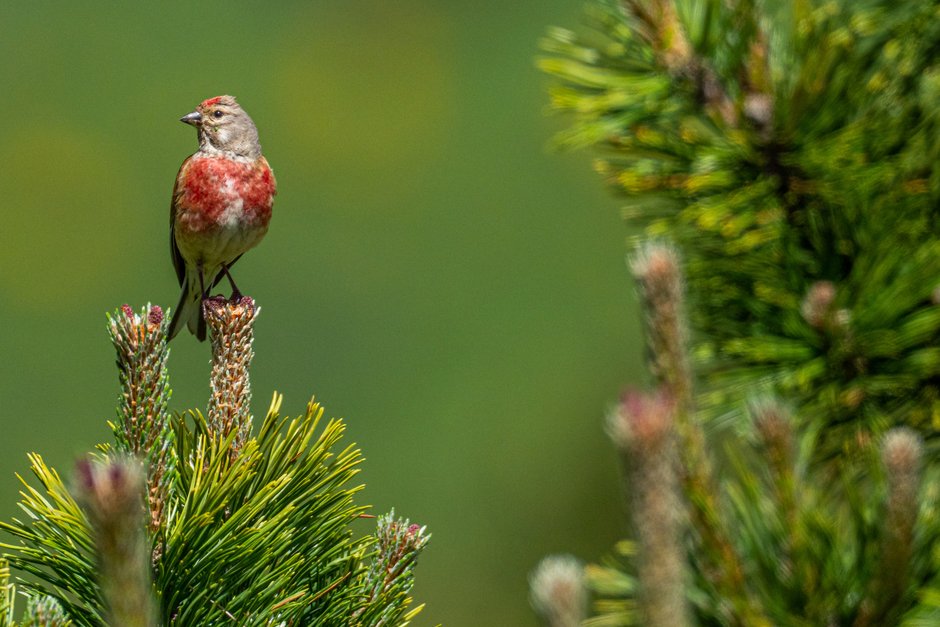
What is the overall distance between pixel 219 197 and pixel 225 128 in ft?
1.13

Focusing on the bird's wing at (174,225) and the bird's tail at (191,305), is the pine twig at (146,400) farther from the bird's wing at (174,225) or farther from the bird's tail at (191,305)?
the bird's tail at (191,305)

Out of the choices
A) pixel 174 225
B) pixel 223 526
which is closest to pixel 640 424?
pixel 223 526

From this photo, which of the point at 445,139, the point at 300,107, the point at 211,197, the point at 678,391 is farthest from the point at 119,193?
the point at 678,391

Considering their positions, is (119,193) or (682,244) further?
(119,193)

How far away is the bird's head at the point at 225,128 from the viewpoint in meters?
3.93

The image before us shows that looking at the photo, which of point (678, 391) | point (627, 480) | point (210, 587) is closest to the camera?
point (627, 480)

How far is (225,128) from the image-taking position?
157 inches

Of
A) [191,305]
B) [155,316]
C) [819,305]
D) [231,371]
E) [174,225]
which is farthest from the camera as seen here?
[191,305]

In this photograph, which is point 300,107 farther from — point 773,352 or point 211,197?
point 773,352

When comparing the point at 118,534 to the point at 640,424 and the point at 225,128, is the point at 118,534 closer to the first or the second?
the point at 640,424

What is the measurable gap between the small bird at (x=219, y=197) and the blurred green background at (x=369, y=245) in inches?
136

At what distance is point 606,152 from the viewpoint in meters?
2.30

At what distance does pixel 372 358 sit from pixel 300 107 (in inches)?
271

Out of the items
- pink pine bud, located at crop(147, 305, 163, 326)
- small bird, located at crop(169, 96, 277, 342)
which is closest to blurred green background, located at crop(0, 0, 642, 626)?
small bird, located at crop(169, 96, 277, 342)
